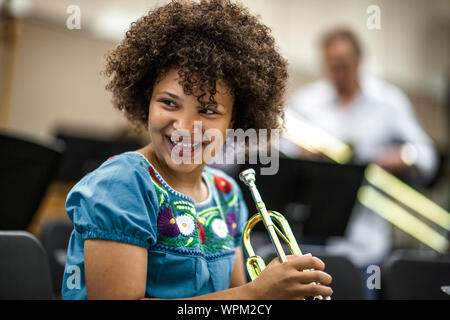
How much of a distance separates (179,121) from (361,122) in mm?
2473

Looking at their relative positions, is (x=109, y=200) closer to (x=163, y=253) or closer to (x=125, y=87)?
(x=163, y=253)

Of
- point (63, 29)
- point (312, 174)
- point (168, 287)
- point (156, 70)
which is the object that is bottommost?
point (168, 287)

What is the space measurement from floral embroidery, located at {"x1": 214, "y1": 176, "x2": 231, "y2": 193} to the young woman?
0.03 meters

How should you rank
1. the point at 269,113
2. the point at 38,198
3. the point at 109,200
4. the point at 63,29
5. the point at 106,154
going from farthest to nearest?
the point at 63,29, the point at 106,154, the point at 38,198, the point at 269,113, the point at 109,200

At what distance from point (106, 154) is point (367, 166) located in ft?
5.16

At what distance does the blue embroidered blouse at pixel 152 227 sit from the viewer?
99 centimetres

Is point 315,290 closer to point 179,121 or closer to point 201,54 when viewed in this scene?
point 179,121

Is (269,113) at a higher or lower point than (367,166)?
higher

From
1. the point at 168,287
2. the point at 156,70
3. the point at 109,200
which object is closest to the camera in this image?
the point at 109,200

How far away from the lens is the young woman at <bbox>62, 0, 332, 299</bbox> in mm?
964

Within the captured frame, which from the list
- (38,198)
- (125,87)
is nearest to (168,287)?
(125,87)

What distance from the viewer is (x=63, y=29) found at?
199 inches
